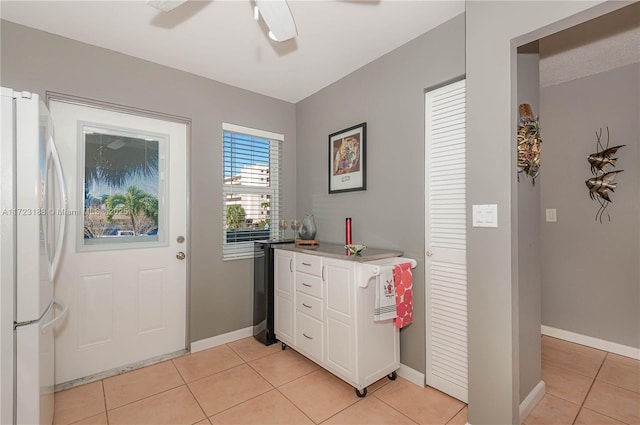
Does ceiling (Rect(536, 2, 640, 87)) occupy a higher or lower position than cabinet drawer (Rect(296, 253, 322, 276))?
higher

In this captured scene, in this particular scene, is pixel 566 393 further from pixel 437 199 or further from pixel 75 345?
pixel 75 345

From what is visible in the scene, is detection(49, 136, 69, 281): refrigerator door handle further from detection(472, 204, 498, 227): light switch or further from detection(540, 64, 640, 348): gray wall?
detection(540, 64, 640, 348): gray wall

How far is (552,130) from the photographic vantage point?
3.10m

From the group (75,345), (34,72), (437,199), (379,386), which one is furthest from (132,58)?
(379,386)

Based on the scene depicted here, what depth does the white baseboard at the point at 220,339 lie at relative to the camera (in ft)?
9.04

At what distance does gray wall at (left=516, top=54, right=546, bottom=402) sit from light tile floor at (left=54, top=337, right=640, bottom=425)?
0.29 m

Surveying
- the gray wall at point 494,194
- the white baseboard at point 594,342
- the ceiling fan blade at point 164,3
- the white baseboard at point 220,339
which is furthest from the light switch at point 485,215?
the white baseboard at point 220,339

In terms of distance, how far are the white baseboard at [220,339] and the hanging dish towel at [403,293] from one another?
1708mm

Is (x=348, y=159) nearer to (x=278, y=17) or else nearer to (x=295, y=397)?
(x=278, y=17)

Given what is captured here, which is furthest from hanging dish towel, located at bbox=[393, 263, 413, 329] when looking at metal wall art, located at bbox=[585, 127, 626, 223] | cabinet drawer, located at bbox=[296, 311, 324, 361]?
metal wall art, located at bbox=[585, 127, 626, 223]

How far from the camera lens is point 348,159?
2777mm

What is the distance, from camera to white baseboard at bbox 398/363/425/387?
7.11 ft

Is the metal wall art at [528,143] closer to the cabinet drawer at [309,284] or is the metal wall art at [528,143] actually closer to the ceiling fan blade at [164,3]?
the cabinet drawer at [309,284]

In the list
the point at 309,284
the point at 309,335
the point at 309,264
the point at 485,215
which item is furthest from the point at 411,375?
the point at 485,215
